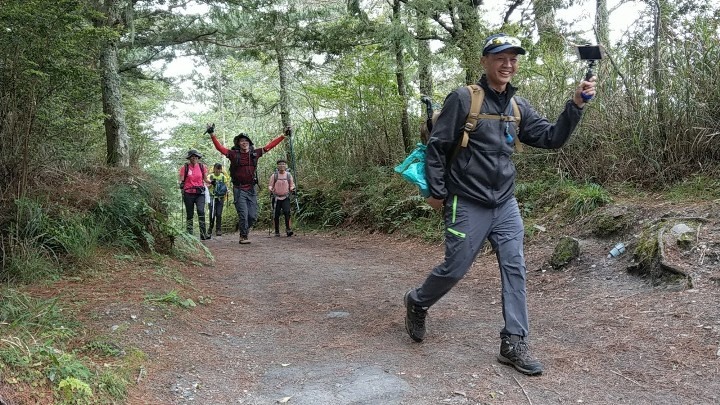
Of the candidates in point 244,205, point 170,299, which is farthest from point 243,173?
point 170,299

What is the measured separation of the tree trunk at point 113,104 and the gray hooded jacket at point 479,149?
22.0ft

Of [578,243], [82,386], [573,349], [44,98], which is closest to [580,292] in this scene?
[578,243]

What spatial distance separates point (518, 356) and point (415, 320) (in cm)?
89

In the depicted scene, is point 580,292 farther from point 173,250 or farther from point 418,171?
point 173,250

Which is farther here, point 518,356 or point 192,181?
point 192,181

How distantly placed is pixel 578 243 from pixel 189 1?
341 inches

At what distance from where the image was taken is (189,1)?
1056 cm

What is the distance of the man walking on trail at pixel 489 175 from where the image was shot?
12.3 feet

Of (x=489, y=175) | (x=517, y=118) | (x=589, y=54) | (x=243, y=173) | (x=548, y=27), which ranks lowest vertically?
(x=489, y=175)

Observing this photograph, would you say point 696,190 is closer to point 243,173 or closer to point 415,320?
point 415,320

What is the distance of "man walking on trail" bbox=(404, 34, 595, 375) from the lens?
3.75 m

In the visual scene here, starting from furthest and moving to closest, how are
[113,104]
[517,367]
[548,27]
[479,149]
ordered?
[548,27]
[113,104]
[479,149]
[517,367]

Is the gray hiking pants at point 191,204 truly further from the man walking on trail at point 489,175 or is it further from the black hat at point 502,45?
the black hat at point 502,45

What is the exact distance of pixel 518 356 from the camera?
11.7ft
